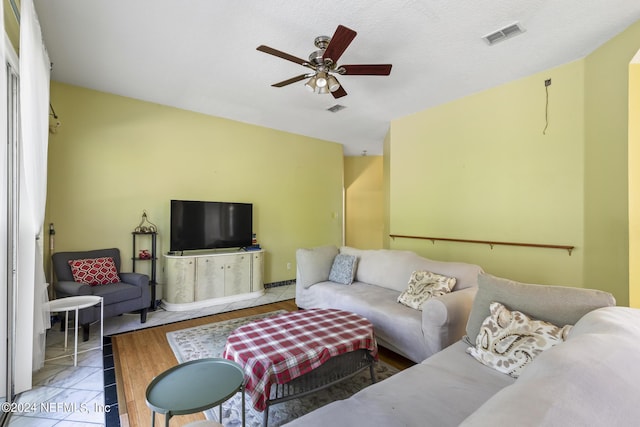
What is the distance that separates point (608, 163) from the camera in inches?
98.2

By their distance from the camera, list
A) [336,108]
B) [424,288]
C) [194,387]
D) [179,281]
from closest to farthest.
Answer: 1. [194,387]
2. [424,288]
3. [179,281]
4. [336,108]

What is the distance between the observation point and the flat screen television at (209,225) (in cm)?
389

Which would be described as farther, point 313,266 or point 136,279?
point 313,266

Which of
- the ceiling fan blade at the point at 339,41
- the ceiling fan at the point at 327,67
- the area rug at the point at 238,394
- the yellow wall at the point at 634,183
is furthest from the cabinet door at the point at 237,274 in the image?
the yellow wall at the point at 634,183

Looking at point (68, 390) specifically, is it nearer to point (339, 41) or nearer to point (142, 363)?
point (142, 363)

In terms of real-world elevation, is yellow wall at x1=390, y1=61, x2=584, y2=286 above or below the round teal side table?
above

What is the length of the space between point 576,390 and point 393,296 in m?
2.32

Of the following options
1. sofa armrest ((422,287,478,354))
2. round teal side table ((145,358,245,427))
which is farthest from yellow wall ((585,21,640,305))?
round teal side table ((145,358,245,427))

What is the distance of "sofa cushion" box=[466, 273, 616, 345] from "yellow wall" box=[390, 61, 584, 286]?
1751mm

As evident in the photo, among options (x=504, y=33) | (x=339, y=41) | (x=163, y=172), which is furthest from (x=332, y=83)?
(x=163, y=172)

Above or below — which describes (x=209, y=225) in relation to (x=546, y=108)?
below

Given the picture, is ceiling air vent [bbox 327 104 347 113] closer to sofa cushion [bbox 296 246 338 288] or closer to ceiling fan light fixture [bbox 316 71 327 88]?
ceiling fan light fixture [bbox 316 71 327 88]

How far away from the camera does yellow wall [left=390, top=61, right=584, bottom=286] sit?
9.34ft

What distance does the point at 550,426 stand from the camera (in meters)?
0.53
